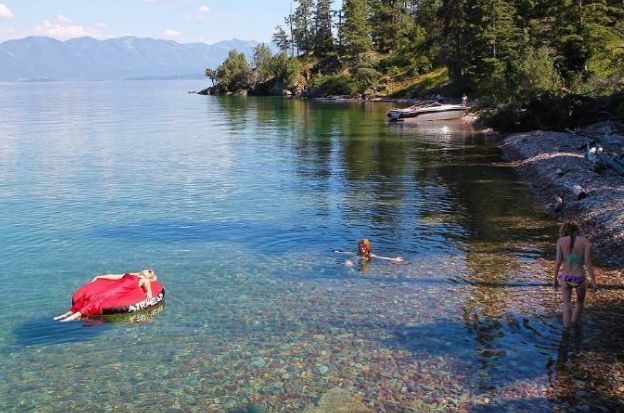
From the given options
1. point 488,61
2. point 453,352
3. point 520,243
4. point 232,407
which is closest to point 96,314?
point 232,407

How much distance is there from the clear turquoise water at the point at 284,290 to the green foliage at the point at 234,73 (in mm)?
128424

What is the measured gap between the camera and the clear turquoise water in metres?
12.2

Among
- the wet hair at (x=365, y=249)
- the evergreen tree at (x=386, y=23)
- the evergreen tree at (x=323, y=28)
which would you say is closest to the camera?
the wet hair at (x=365, y=249)

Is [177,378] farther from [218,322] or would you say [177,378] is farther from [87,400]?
[218,322]

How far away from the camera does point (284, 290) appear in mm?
17828

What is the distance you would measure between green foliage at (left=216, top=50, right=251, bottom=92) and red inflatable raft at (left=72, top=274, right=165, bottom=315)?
15221cm

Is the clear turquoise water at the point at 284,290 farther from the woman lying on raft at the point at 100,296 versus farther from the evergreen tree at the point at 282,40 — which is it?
the evergreen tree at the point at 282,40

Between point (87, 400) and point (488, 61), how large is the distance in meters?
76.5

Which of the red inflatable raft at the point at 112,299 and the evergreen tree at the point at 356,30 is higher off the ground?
the evergreen tree at the point at 356,30

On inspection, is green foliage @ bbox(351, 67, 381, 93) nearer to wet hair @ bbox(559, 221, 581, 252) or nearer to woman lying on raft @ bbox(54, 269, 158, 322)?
woman lying on raft @ bbox(54, 269, 158, 322)

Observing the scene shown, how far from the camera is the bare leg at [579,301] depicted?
1368 cm

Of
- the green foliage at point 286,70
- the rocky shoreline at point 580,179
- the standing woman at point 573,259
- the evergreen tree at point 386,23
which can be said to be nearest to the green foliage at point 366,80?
the evergreen tree at point 386,23

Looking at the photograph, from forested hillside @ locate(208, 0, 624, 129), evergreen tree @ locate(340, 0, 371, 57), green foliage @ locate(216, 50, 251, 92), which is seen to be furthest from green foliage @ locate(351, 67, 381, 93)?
green foliage @ locate(216, 50, 251, 92)

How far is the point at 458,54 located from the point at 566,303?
285 feet
